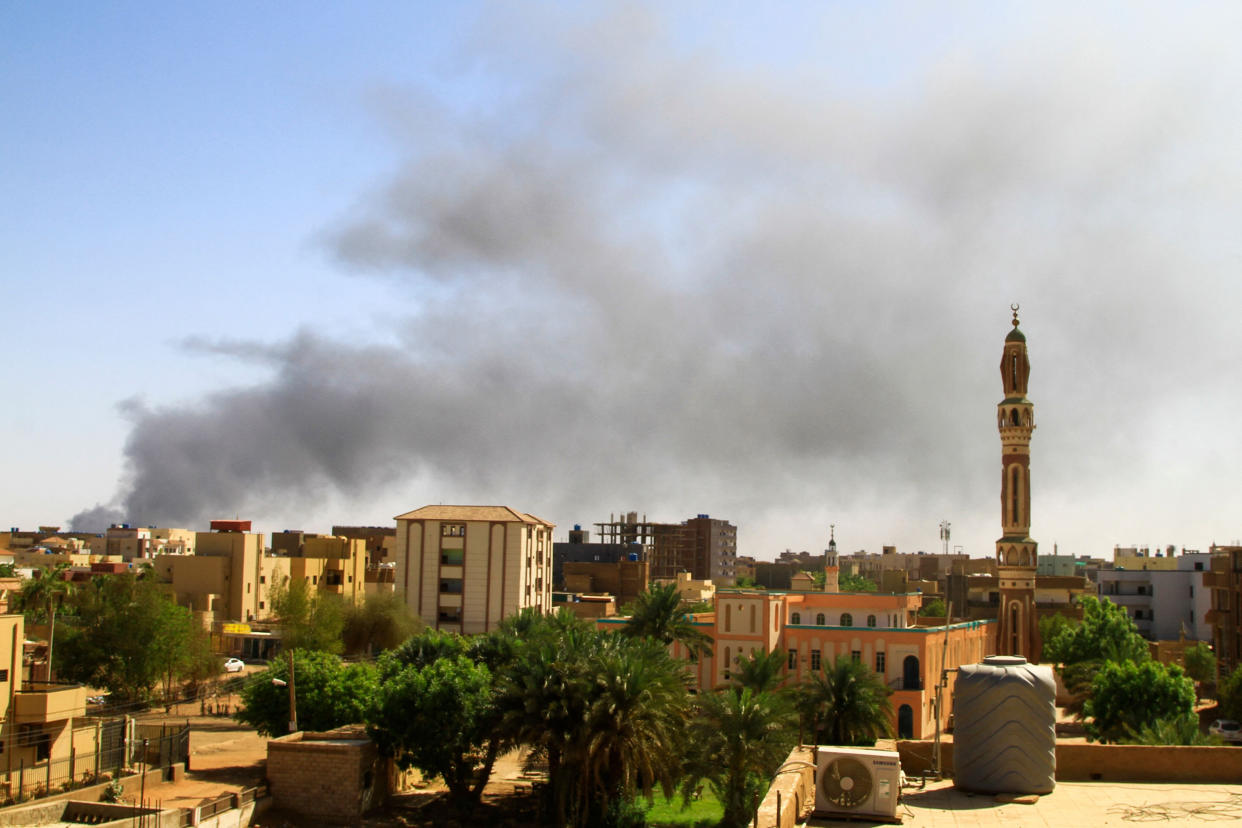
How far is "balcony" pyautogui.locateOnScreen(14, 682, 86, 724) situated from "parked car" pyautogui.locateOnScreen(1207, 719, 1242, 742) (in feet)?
163

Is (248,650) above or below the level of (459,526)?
below

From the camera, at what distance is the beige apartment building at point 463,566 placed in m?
86.1

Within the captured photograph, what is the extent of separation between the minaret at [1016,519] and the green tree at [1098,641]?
269 centimetres

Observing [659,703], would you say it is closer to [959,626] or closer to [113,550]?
[959,626]

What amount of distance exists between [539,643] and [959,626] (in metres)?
35.0

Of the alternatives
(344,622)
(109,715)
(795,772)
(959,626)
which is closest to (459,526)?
(344,622)

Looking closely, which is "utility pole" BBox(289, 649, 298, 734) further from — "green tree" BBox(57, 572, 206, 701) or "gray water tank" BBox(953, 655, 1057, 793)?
"gray water tank" BBox(953, 655, 1057, 793)

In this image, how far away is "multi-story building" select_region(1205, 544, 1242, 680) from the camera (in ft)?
253

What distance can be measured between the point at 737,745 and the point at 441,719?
1061cm

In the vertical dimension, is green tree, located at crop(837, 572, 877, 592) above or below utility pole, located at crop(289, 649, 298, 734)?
above

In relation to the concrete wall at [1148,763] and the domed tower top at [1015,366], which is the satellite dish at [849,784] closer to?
the concrete wall at [1148,763]

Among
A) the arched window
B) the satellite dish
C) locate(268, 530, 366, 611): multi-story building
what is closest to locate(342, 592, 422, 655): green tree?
locate(268, 530, 366, 611): multi-story building

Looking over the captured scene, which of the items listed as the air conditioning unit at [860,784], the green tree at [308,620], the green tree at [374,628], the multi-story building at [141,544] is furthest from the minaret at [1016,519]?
the multi-story building at [141,544]

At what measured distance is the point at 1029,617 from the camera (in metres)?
79.2
